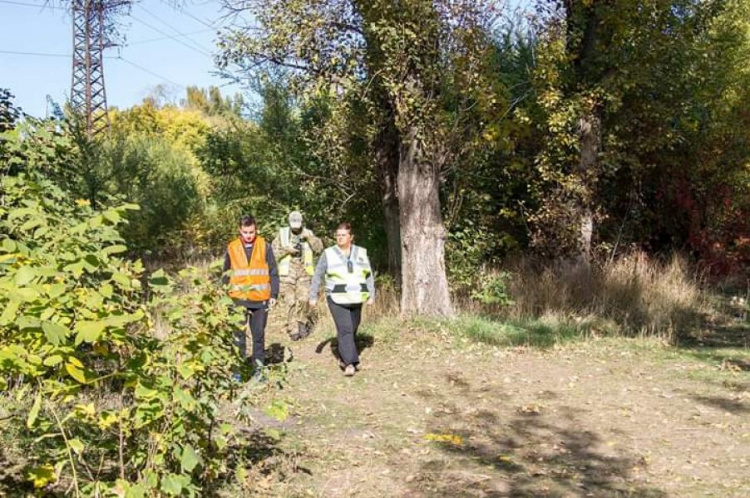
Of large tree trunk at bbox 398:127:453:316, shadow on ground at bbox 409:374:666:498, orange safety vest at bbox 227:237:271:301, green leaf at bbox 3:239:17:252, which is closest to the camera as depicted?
green leaf at bbox 3:239:17:252

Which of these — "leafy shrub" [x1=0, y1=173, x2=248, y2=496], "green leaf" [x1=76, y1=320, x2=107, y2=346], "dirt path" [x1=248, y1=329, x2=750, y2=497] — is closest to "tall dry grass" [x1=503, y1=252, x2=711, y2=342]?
"dirt path" [x1=248, y1=329, x2=750, y2=497]

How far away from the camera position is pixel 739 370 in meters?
9.05

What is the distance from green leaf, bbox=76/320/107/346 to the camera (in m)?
3.17

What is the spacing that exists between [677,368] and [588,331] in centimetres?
247

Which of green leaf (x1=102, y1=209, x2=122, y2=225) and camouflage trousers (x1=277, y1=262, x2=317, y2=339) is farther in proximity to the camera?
camouflage trousers (x1=277, y1=262, x2=317, y2=339)

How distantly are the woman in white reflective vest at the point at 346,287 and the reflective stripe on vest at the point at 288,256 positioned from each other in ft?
7.79

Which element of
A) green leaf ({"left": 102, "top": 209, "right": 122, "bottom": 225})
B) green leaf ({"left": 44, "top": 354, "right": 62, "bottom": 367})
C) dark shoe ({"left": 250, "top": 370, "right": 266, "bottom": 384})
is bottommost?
dark shoe ({"left": 250, "top": 370, "right": 266, "bottom": 384})

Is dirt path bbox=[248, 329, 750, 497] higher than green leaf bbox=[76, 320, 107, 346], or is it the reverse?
green leaf bbox=[76, 320, 107, 346]

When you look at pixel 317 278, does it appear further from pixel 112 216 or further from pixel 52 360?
pixel 52 360

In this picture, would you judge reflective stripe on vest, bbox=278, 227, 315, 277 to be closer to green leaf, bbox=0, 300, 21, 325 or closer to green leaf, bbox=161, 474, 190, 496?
green leaf, bbox=161, 474, 190, 496

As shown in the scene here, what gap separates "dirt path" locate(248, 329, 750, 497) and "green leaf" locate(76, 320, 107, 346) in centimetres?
161

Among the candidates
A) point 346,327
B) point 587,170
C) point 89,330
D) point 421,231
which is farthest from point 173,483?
point 587,170

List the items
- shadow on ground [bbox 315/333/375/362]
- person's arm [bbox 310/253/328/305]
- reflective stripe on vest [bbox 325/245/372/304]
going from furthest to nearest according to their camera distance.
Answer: shadow on ground [bbox 315/333/375/362] → person's arm [bbox 310/253/328/305] → reflective stripe on vest [bbox 325/245/372/304]

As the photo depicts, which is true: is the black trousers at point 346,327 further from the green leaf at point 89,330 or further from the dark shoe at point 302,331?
the green leaf at point 89,330
